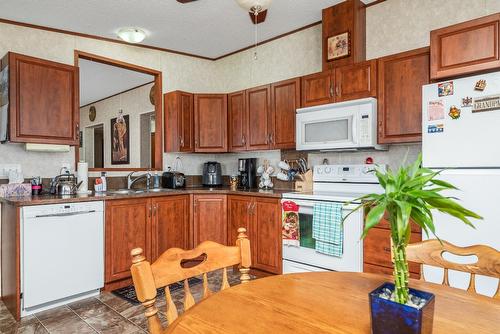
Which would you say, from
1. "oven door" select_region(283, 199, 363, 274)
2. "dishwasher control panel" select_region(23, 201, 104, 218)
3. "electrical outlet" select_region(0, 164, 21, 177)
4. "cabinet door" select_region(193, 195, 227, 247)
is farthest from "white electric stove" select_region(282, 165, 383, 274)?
"electrical outlet" select_region(0, 164, 21, 177)

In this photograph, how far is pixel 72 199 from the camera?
281cm

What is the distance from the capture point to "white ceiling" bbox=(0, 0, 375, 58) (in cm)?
306

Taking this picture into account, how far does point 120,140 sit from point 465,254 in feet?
13.0

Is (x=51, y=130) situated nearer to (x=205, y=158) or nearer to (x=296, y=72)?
(x=205, y=158)

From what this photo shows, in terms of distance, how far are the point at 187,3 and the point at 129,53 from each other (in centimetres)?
131

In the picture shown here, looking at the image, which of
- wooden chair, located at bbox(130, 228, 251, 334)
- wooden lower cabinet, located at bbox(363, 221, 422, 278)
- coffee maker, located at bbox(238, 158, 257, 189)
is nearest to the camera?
wooden chair, located at bbox(130, 228, 251, 334)

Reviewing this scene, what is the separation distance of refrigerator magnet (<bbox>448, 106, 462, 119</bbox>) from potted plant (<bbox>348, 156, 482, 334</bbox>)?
5.55 feet

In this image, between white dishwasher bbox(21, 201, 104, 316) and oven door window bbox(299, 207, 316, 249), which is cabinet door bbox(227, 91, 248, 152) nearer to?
oven door window bbox(299, 207, 316, 249)

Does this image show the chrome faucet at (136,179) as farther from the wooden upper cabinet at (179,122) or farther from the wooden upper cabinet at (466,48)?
the wooden upper cabinet at (466,48)

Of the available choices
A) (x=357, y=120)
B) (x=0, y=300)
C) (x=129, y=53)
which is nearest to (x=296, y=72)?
(x=357, y=120)

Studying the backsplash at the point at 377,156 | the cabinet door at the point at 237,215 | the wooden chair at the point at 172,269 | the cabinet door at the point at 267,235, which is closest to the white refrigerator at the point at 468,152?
the backsplash at the point at 377,156

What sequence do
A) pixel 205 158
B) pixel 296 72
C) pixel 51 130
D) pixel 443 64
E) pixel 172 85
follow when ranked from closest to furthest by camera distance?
pixel 443 64, pixel 51 130, pixel 296 72, pixel 172 85, pixel 205 158

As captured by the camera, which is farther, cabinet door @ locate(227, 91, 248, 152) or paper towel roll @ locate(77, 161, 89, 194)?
cabinet door @ locate(227, 91, 248, 152)

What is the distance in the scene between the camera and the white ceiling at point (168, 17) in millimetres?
3057
